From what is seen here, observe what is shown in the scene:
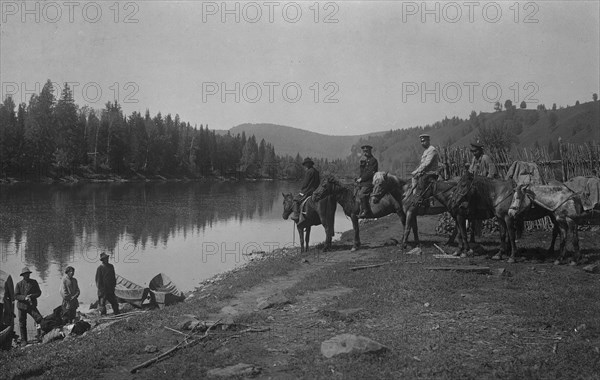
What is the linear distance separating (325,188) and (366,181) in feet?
5.13

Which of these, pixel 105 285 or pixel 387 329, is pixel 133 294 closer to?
pixel 105 285

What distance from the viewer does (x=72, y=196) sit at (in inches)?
2153

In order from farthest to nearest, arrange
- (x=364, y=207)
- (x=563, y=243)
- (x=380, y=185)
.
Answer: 1. (x=364, y=207)
2. (x=380, y=185)
3. (x=563, y=243)

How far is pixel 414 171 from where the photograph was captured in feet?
47.5

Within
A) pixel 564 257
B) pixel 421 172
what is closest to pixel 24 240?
pixel 421 172

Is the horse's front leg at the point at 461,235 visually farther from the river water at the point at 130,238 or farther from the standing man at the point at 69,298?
the standing man at the point at 69,298

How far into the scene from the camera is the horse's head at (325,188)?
52.4 feet

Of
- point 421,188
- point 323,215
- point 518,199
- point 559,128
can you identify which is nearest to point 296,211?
point 323,215

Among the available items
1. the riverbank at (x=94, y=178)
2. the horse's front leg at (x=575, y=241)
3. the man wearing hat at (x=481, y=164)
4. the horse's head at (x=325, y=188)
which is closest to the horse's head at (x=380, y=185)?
the horse's head at (x=325, y=188)

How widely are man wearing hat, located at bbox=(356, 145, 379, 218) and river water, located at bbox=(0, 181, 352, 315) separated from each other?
8.36 metres

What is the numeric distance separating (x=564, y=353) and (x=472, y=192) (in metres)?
6.98

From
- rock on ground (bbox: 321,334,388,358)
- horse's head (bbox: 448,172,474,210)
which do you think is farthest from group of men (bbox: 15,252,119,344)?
horse's head (bbox: 448,172,474,210)

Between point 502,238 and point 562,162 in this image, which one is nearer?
point 502,238

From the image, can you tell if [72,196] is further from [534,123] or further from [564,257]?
[534,123]
